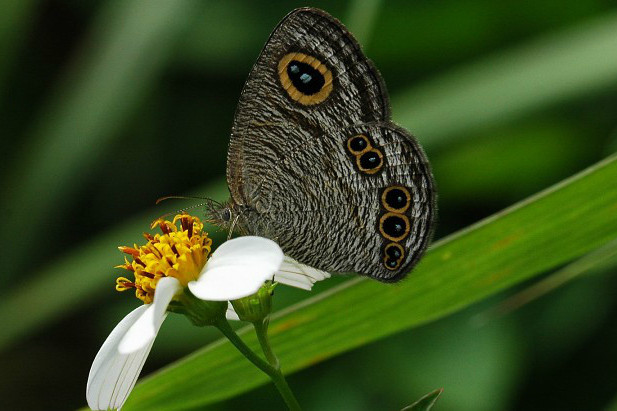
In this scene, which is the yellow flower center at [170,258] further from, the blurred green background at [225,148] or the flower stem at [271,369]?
the blurred green background at [225,148]

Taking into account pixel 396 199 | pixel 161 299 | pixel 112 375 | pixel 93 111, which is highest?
pixel 93 111

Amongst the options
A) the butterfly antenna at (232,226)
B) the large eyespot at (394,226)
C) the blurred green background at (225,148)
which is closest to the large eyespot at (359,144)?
the large eyespot at (394,226)

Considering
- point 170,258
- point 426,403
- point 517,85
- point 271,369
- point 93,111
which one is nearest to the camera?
point 426,403

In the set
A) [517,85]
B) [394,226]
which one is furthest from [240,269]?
[517,85]

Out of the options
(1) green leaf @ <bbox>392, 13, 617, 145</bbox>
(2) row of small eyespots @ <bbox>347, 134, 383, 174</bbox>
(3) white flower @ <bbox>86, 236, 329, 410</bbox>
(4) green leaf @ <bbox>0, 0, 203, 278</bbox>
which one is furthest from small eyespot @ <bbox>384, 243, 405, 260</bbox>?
(4) green leaf @ <bbox>0, 0, 203, 278</bbox>

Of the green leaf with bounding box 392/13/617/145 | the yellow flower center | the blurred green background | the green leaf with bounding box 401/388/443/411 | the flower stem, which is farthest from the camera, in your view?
the green leaf with bounding box 392/13/617/145

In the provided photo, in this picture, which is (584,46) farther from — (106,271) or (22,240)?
(22,240)

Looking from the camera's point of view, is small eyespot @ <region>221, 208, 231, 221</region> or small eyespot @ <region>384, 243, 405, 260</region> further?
small eyespot @ <region>221, 208, 231, 221</region>

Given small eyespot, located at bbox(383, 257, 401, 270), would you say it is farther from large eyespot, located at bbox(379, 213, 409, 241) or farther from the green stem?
the green stem

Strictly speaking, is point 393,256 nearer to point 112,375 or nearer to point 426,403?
point 426,403
